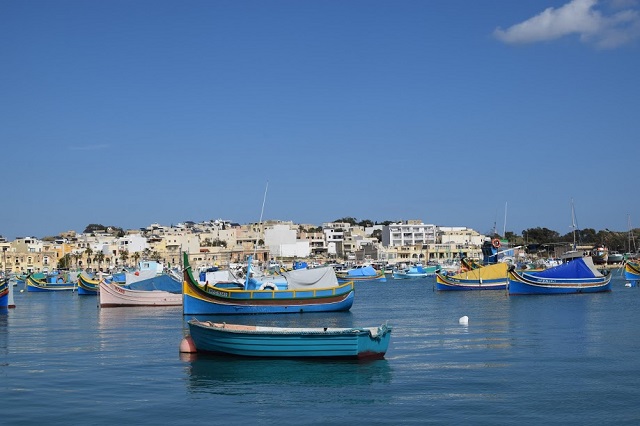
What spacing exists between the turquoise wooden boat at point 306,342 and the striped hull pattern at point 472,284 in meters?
47.1

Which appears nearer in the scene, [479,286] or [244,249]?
[479,286]

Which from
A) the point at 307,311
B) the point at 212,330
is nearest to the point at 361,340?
the point at 212,330

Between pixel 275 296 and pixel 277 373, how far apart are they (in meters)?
22.6

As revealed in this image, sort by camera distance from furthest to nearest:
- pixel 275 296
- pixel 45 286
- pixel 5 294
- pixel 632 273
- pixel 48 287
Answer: pixel 45 286, pixel 48 287, pixel 632 273, pixel 5 294, pixel 275 296

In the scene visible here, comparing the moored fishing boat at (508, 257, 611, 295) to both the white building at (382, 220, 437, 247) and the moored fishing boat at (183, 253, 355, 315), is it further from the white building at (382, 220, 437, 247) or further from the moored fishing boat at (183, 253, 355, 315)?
the white building at (382, 220, 437, 247)

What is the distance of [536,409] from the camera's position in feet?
63.4

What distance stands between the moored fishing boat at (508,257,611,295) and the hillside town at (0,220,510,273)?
106m

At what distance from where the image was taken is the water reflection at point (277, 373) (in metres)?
22.8

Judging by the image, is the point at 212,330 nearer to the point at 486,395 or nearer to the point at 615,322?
the point at 486,395

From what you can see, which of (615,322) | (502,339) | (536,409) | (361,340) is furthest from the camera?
(615,322)

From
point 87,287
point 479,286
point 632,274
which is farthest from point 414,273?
point 87,287

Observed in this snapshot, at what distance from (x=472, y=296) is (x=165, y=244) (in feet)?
426

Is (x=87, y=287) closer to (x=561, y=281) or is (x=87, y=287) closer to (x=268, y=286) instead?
(x=268, y=286)

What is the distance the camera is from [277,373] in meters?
24.3
